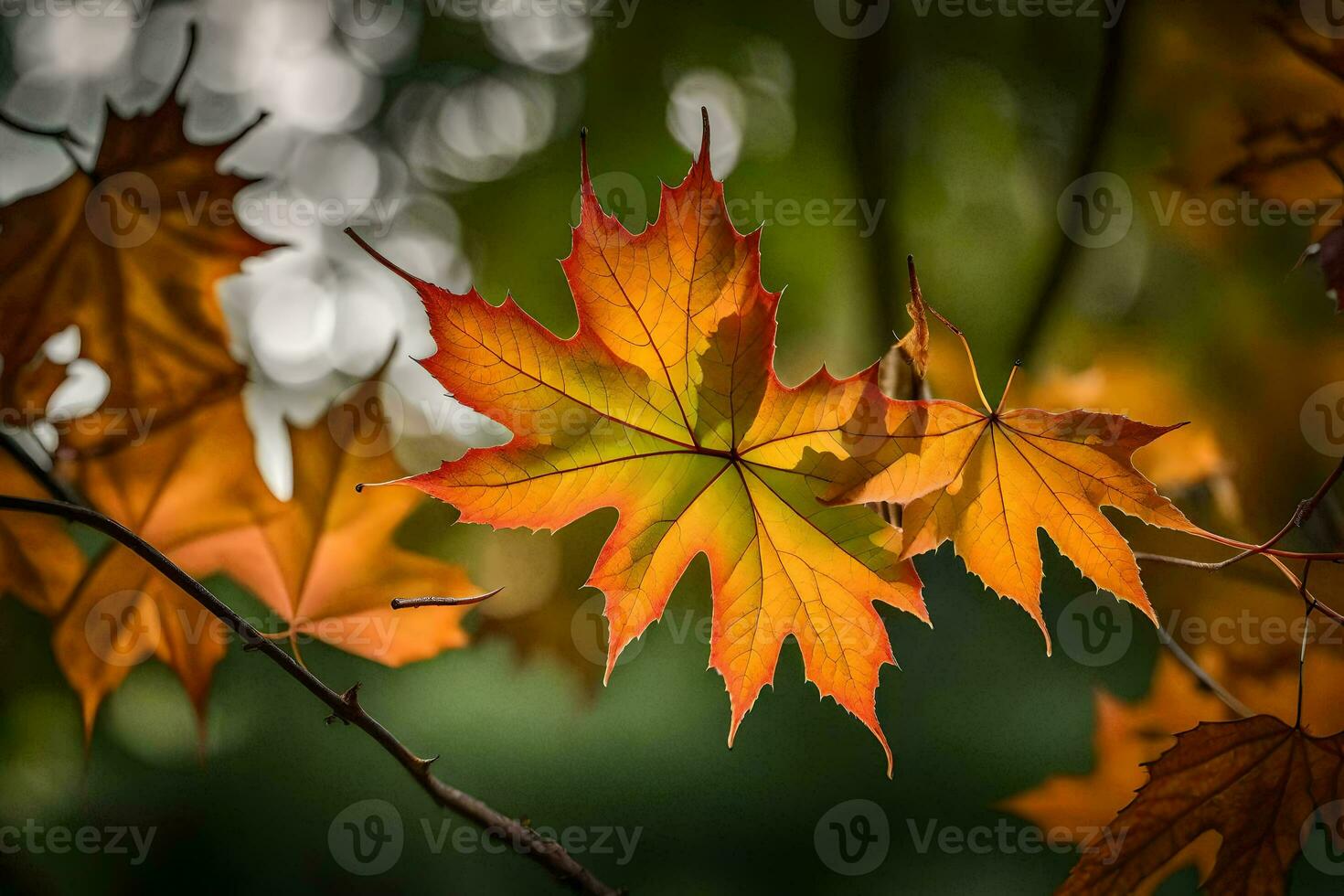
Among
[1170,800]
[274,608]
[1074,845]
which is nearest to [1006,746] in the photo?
[1074,845]

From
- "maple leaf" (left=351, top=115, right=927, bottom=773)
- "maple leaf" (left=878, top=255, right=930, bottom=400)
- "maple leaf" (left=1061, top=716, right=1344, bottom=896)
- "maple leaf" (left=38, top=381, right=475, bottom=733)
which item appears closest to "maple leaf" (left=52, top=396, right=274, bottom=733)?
"maple leaf" (left=38, top=381, right=475, bottom=733)

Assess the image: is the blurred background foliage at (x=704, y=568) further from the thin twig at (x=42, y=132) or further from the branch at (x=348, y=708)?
the branch at (x=348, y=708)

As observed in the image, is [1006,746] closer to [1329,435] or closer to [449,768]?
[1329,435]

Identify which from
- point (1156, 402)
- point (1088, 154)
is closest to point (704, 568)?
point (1156, 402)

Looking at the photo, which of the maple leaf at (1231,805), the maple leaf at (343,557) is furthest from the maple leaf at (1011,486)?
the maple leaf at (343,557)

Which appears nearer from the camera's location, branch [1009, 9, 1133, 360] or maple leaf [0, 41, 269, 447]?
maple leaf [0, 41, 269, 447]

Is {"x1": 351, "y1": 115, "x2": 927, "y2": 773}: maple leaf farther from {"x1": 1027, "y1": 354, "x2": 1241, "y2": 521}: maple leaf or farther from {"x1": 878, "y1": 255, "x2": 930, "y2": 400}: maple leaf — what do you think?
{"x1": 1027, "y1": 354, "x2": 1241, "y2": 521}: maple leaf
